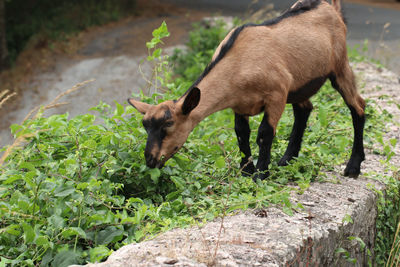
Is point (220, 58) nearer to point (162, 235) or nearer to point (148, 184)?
point (148, 184)

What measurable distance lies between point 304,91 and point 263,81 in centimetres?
60

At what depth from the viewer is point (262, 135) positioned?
193 inches

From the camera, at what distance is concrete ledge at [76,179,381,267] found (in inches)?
134

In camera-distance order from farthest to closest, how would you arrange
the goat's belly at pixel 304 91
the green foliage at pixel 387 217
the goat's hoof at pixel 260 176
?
the green foliage at pixel 387 217 → the goat's belly at pixel 304 91 → the goat's hoof at pixel 260 176

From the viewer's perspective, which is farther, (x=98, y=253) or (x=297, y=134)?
(x=297, y=134)

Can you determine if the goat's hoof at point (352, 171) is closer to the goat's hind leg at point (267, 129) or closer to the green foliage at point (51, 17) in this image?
the goat's hind leg at point (267, 129)

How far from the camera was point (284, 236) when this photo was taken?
3861mm

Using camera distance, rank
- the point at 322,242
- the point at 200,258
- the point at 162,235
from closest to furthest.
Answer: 1. the point at 200,258
2. the point at 162,235
3. the point at 322,242

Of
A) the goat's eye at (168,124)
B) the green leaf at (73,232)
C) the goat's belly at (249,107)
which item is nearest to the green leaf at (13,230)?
the green leaf at (73,232)

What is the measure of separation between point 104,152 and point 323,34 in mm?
2411

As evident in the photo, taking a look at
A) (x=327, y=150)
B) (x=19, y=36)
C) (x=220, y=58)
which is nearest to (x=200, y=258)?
(x=220, y=58)

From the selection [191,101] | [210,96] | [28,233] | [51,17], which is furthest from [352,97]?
[51,17]

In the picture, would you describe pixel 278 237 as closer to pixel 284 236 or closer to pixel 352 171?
pixel 284 236

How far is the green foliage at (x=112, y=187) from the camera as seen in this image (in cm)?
383
